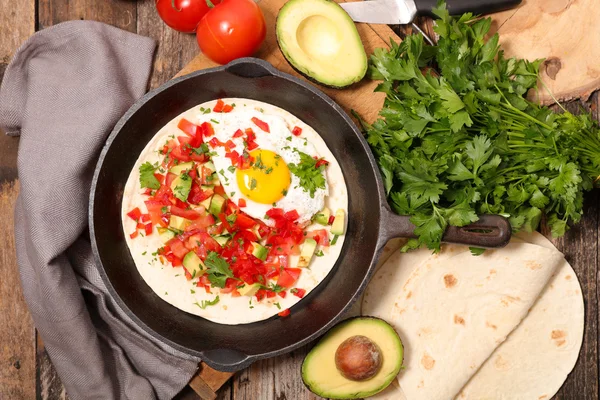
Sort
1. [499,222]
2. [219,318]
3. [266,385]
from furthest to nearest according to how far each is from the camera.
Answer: [266,385] → [219,318] → [499,222]

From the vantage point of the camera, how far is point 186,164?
142 inches

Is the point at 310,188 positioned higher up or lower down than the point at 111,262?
higher up

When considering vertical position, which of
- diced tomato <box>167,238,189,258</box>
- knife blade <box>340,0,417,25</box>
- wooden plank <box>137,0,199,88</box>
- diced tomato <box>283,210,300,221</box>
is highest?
knife blade <box>340,0,417,25</box>

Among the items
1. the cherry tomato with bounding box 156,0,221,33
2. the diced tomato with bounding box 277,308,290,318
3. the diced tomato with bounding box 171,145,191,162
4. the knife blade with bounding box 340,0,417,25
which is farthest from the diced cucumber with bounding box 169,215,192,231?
the knife blade with bounding box 340,0,417,25

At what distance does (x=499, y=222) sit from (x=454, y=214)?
261mm

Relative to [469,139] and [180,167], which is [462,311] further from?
[180,167]

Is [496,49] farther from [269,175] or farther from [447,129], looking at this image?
[269,175]

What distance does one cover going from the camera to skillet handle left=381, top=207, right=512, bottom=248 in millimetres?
3252

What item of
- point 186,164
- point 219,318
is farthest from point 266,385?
point 186,164

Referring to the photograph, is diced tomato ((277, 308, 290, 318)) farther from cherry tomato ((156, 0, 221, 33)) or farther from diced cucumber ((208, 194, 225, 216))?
cherry tomato ((156, 0, 221, 33))

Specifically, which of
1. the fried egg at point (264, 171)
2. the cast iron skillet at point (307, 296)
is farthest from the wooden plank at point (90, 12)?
the fried egg at point (264, 171)

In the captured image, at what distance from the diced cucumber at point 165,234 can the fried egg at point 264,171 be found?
45 cm

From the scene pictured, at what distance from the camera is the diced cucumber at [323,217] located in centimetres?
369

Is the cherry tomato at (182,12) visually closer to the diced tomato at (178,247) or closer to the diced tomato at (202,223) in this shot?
the diced tomato at (202,223)
